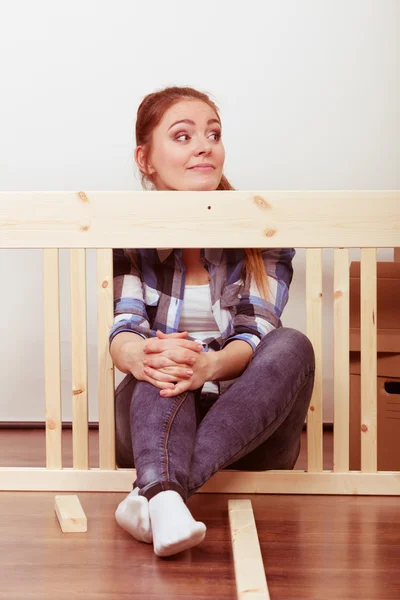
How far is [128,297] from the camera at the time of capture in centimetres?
140

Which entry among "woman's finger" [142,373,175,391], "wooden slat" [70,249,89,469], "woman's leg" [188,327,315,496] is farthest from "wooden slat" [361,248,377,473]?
"wooden slat" [70,249,89,469]

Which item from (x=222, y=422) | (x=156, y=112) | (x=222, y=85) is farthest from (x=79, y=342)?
(x=222, y=85)

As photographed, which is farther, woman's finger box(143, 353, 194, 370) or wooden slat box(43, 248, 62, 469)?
wooden slat box(43, 248, 62, 469)

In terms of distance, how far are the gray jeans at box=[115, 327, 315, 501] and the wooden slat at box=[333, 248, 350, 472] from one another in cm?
7

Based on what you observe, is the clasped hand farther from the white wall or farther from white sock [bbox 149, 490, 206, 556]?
the white wall

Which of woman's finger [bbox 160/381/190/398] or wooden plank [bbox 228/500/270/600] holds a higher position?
woman's finger [bbox 160/381/190/398]

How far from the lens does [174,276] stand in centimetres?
142

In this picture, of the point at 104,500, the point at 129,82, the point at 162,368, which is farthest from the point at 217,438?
the point at 129,82

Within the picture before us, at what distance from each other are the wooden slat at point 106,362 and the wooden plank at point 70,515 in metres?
0.12

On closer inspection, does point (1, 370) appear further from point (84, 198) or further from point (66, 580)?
point (66, 580)

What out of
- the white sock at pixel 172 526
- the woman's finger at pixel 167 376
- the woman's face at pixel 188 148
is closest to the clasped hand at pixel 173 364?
the woman's finger at pixel 167 376

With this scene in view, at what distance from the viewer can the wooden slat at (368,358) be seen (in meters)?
1.38

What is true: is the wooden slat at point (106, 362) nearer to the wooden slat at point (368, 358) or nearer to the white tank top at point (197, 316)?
the white tank top at point (197, 316)

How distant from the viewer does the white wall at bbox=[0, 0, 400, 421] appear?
1982 millimetres
